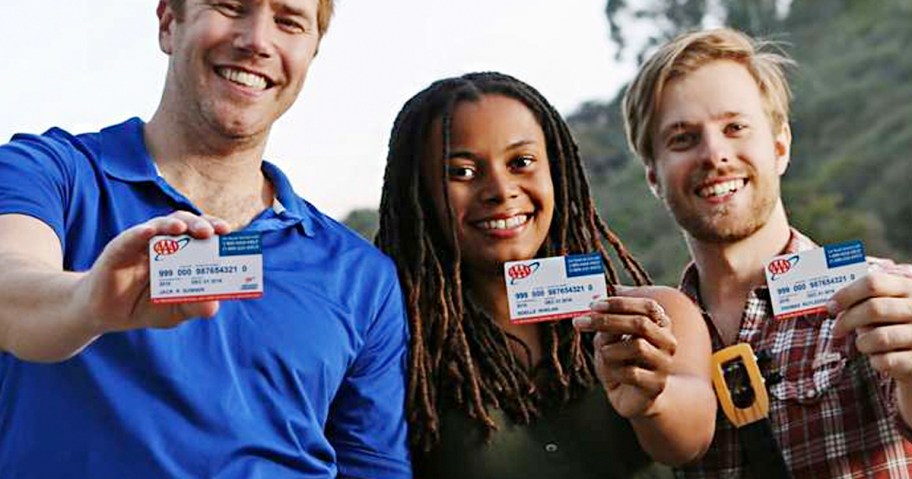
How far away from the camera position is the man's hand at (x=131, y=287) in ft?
8.33

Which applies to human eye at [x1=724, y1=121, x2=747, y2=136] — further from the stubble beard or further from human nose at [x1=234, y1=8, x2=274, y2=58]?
human nose at [x1=234, y1=8, x2=274, y2=58]

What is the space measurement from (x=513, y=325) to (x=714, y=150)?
105 cm

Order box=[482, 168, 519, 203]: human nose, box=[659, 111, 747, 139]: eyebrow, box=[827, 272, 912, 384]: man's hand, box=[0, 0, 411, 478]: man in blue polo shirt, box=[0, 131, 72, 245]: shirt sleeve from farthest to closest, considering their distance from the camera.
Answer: box=[659, 111, 747, 139]: eyebrow < box=[482, 168, 519, 203]: human nose < box=[827, 272, 912, 384]: man's hand < box=[0, 131, 72, 245]: shirt sleeve < box=[0, 0, 411, 478]: man in blue polo shirt

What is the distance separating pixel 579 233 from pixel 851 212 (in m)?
29.9

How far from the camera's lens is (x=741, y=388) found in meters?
3.74

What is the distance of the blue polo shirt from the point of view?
2.97 meters

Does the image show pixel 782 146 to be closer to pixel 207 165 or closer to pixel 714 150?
pixel 714 150

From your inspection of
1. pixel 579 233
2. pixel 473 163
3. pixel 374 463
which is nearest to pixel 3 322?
pixel 374 463

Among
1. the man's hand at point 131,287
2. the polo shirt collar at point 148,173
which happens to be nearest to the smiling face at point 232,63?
the polo shirt collar at point 148,173

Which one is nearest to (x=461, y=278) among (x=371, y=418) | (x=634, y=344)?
(x=371, y=418)

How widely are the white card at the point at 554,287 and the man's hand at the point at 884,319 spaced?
725mm

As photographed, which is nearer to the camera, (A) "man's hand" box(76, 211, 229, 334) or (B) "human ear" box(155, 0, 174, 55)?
(A) "man's hand" box(76, 211, 229, 334)

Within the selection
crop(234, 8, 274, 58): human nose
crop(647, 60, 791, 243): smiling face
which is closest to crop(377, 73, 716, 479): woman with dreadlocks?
crop(647, 60, 791, 243): smiling face

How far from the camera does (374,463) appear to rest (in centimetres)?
353
